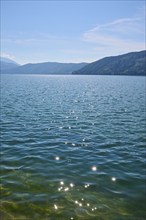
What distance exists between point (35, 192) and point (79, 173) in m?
4.65

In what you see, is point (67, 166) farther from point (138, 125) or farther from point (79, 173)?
point (138, 125)

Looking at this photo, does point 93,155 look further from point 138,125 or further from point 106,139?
point 138,125

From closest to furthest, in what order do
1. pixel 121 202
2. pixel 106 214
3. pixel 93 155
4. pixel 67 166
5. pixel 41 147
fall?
pixel 106 214, pixel 121 202, pixel 67 166, pixel 93 155, pixel 41 147

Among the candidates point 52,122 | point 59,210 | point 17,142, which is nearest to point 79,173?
point 59,210

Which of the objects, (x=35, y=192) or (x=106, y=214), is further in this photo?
(x=35, y=192)

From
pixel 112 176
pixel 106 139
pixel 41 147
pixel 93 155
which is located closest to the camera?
pixel 112 176

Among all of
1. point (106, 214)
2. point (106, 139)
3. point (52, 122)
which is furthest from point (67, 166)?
point (52, 122)

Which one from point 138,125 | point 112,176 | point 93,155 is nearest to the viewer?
point 112,176

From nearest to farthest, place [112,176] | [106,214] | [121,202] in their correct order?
[106,214], [121,202], [112,176]

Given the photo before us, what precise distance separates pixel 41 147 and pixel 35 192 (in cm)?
1020

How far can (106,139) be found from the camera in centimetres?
3098

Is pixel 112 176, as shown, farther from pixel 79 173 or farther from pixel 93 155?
pixel 93 155

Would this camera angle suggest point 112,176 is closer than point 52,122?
Yes

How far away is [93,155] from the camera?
82.7 ft
